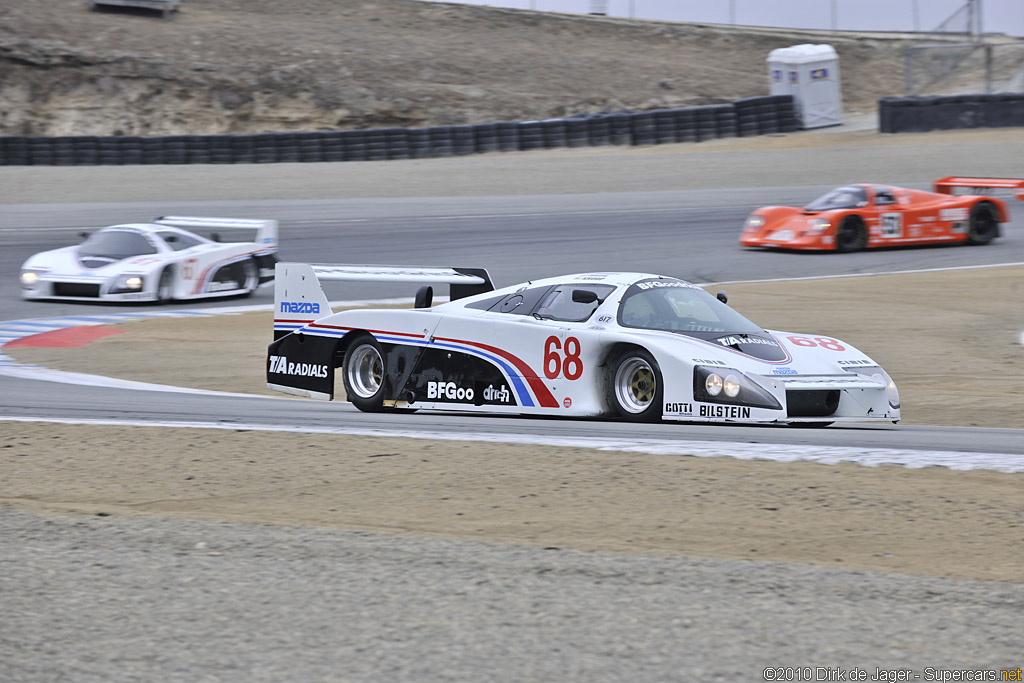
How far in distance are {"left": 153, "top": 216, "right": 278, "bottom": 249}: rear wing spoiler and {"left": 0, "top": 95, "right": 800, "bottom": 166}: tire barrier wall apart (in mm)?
13093

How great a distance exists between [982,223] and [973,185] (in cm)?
64

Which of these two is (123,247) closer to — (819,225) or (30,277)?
(30,277)

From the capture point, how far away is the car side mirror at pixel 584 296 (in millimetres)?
8570

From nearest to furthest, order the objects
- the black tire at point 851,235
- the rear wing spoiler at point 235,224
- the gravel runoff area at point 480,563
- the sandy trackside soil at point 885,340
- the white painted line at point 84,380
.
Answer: the gravel runoff area at point 480,563 < the sandy trackside soil at point 885,340 < the white painted line at point 84,380 < the rear wing spoiler at point 235,224 < the black tire at point 851,235

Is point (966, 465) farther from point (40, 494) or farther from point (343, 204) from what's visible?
point (343, 204)

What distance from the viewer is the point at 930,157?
29250mm

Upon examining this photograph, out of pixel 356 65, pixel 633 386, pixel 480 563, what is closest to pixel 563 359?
pixel 633 386

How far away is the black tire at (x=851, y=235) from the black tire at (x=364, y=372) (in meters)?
12.6

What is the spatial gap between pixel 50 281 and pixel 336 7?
30586 mm

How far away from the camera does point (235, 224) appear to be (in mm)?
16828

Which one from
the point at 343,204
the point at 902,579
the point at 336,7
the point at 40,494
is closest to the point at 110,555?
the point at 40,494

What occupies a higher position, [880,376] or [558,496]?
[880,376]

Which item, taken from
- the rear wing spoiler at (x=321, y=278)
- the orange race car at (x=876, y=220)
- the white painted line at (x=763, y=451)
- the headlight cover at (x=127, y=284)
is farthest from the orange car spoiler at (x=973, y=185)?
the white painted line at (x=763, y=451)

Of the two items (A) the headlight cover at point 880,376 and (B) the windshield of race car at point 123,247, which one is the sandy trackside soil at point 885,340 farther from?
(B) the windshield of race car at point 123,247
